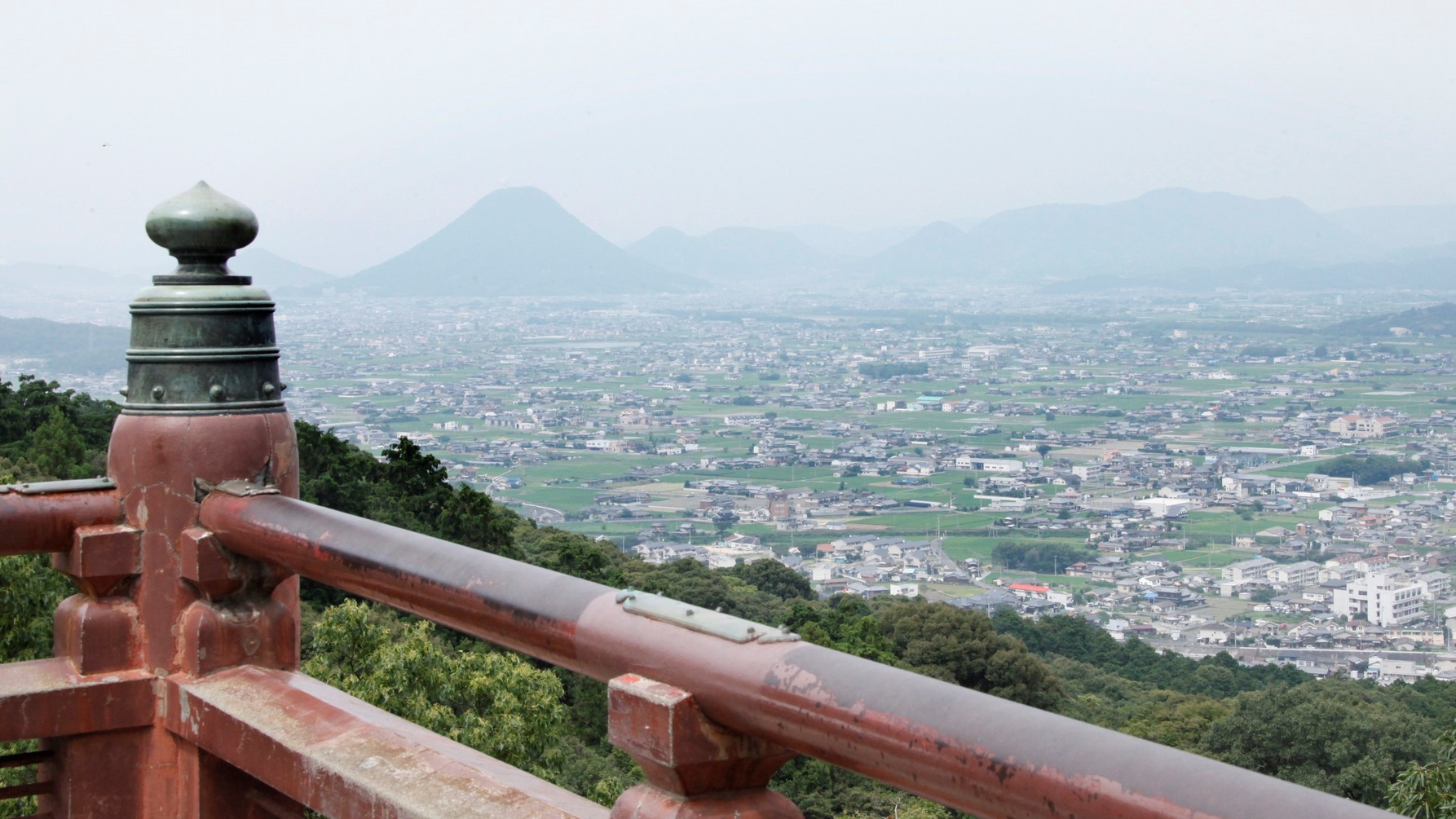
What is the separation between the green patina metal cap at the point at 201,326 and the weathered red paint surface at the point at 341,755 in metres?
0.46

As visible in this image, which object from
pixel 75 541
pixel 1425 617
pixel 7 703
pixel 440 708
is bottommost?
pixel 1425 617

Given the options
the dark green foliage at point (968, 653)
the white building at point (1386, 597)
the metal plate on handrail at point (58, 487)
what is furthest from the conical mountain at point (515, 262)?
the metal plate on handrail at point (58, 487)

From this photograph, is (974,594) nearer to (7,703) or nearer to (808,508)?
(808,508)

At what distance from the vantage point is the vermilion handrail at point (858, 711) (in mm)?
966

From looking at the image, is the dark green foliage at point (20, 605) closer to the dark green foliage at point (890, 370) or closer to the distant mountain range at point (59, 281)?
the distant mountain range at point (59, 281)

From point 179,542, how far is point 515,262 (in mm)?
172524

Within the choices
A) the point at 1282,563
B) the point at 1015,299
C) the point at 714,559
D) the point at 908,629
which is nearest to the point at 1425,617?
the point at 1282,563

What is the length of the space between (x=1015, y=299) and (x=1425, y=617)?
118 m

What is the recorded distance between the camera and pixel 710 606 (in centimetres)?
2244

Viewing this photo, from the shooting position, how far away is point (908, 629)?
3011 centimetres

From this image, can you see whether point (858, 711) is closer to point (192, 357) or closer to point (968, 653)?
point (192, 357)

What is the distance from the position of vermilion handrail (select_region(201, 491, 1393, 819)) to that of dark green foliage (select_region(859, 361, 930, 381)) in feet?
374

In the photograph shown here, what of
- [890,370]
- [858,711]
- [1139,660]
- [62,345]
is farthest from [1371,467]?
[858,711]

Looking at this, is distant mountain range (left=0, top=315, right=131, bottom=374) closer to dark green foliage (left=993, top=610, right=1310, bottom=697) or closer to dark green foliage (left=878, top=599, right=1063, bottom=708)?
dark green foliage (left=993, top=610, right=1310, bottom=697)
